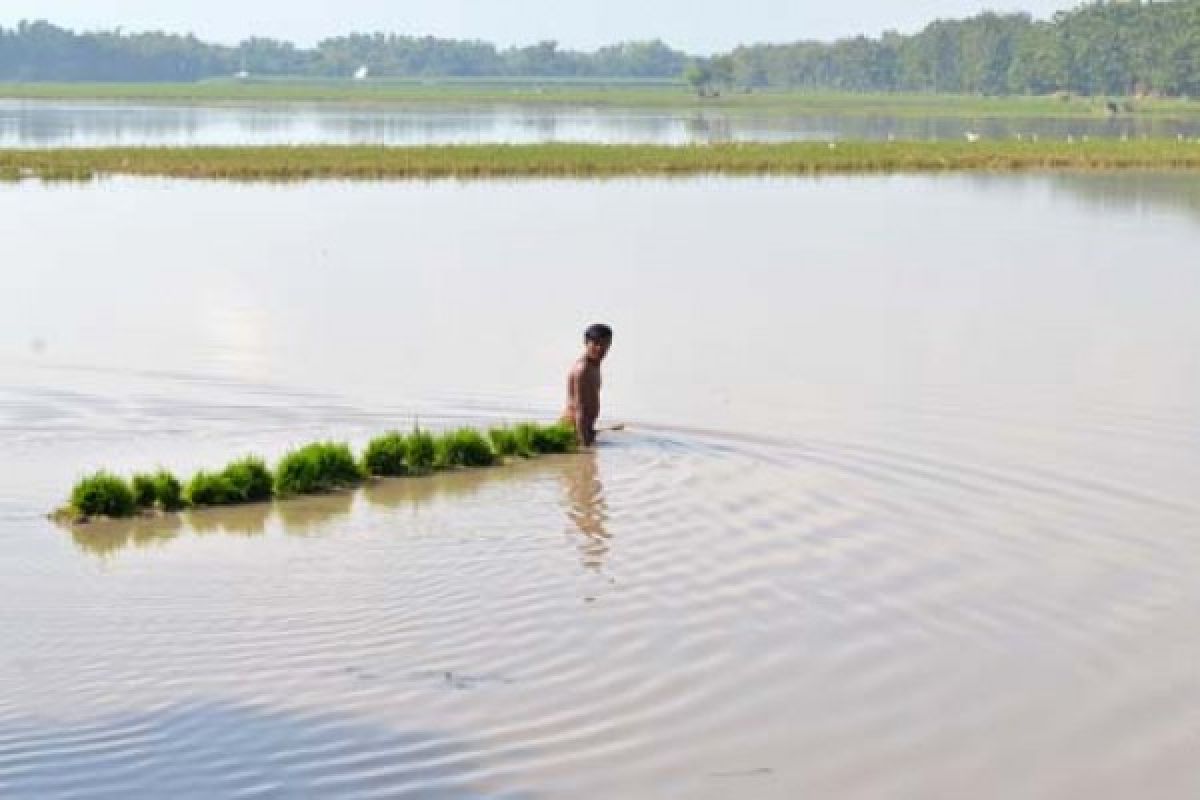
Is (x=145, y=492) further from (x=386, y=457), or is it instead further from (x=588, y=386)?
(x=588, y=386)

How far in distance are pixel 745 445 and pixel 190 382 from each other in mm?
4625

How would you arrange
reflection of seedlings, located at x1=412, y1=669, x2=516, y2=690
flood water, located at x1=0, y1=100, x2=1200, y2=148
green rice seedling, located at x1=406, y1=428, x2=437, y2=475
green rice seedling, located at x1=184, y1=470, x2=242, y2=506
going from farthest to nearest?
flood water, located at x1=0, y1=100, x2=1200, y2=148, green rice seedling, located at x1=406, y1=428, x2=437, y2=475, green rice seedling, located at x1=184, y1=470, x2=242, y2=506, reflection of seedlings, located at x1=412, y1=669, x2=516, y2=690

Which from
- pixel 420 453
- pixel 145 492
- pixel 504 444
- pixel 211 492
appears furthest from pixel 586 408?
pixel 145 492

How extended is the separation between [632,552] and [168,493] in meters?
2.58

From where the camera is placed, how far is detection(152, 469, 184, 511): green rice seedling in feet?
35.0

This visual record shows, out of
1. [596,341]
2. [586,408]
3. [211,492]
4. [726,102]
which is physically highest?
[726,102]

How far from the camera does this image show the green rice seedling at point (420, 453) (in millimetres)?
11758

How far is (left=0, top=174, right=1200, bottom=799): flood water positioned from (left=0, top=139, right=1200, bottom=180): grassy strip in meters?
20.0

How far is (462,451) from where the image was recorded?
11.9m

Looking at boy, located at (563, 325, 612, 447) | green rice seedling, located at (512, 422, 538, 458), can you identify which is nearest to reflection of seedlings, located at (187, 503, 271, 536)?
green rice seedling, located at (512, 422, 538, 458)

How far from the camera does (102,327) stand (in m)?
18.1

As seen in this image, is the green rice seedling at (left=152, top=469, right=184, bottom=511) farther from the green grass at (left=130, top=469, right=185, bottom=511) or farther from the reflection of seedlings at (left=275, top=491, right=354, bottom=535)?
the reflection of seedlings at (left=275, top=491, right=354, bottom=535)

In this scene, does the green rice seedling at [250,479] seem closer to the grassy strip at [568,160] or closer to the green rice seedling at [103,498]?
the green rice seedling at [103,498]

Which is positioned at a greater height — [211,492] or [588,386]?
[588,386]
